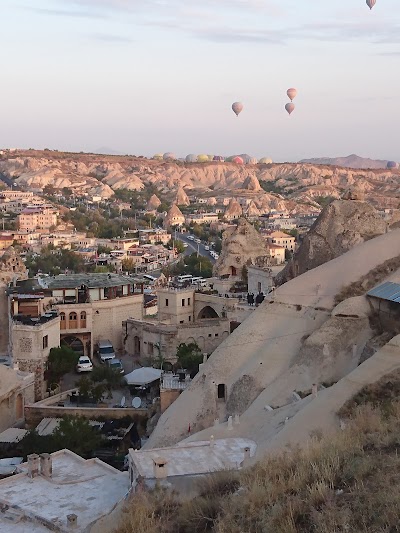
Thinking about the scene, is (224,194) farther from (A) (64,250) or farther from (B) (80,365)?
(B) (80,365)

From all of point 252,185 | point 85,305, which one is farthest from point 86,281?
Answer: point 252,185

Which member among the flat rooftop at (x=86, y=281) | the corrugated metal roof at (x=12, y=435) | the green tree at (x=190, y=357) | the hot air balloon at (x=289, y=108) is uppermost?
the hot air balloon at (x=289, y=108)

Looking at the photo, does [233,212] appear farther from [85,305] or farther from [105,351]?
[105,351]

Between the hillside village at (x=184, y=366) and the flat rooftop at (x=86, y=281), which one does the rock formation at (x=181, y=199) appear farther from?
the flat rooftop at (x=86, y=281)

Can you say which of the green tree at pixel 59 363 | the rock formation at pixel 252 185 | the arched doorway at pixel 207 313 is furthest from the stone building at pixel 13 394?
the rock formation at pixel 252 185

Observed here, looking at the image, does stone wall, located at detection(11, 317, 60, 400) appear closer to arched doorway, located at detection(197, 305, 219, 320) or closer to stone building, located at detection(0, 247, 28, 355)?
stone building, located at detection(0, 247, 28, 355)

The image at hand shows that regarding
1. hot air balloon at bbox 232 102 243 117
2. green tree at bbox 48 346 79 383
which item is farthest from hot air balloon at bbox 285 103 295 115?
green tree at bbox 48 346 79 383

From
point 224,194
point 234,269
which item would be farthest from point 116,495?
point 224,194
